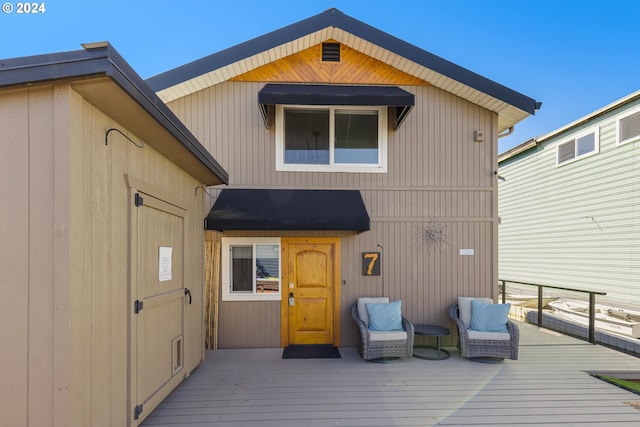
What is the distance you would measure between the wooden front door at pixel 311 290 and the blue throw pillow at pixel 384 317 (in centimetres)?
78

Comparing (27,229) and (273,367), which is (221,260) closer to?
(273,367)

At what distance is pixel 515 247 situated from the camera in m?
12.0

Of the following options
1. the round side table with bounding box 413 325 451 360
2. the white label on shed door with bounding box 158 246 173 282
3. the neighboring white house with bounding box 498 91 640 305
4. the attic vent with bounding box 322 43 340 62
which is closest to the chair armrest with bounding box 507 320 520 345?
the round side table with bounding box 413 325 451 360

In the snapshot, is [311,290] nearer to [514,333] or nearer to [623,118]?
[514,333]

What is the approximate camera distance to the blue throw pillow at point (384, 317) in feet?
17.7

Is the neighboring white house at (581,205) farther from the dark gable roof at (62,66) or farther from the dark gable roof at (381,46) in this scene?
the dark gable roof at (62,66)

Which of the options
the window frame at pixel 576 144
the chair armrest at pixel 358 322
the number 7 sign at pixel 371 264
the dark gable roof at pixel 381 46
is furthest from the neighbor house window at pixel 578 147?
the chair armrest at pixel 358 322

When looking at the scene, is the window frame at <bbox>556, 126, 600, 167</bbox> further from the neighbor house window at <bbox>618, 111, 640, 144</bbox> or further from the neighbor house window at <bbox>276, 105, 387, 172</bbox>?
the neighbor house window at <bbox>276, 105, 387, 172</bbox>

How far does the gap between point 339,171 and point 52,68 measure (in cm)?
451

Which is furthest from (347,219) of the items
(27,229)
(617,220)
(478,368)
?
(617,220)

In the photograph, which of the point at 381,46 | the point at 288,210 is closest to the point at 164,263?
the point at 288,210

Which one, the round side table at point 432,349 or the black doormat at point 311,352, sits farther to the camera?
the black doormat at point 311,352

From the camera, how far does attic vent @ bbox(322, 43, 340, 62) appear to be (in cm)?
620

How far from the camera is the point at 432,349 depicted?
19.5ft
